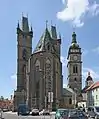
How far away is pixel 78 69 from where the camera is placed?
12088 cm

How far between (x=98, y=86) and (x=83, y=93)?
26.8 metres

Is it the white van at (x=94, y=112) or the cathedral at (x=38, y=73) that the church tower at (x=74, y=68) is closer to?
the cathedral at (x=38, y=73)

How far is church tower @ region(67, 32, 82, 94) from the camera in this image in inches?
4744

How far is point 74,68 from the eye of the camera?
397ft

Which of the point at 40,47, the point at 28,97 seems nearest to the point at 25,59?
the point at 40,47

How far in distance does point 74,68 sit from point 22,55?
20.4 meters

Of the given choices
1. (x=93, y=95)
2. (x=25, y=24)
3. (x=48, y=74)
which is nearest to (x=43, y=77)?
(x=48, y=74)

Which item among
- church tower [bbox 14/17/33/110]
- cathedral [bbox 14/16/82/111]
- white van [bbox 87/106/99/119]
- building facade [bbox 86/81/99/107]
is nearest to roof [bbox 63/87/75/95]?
cathedral [bbox 14/16/82/111]

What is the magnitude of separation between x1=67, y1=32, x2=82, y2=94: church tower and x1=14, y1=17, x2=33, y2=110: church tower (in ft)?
53.4

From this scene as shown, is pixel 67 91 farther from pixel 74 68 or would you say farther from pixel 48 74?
pixel 48 74

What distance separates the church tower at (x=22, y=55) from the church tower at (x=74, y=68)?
16.3m

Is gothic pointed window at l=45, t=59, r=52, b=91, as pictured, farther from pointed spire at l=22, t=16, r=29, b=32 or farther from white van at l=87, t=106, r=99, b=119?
white van at l=87, t=106, r=99, b=119

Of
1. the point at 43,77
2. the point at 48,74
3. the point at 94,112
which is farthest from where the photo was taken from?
the point at 48,74

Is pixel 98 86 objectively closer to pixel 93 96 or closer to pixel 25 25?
pixel 93 96
